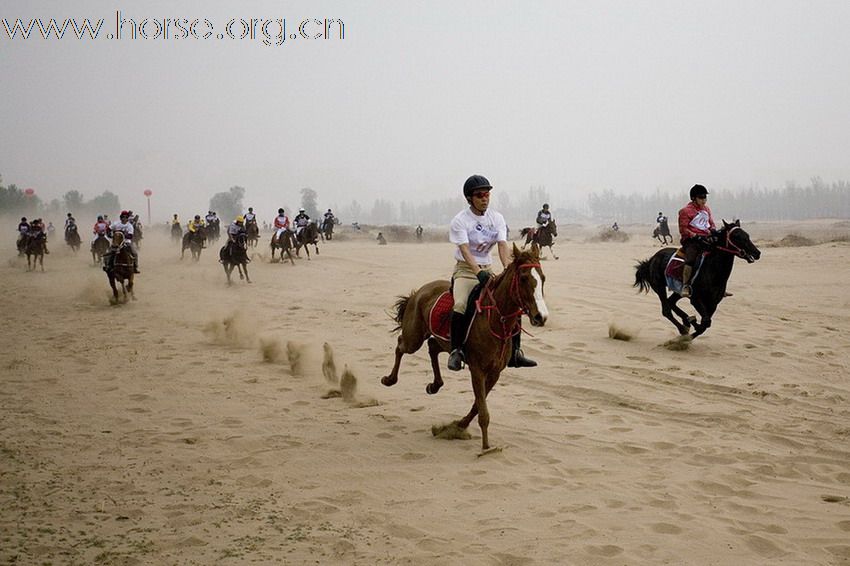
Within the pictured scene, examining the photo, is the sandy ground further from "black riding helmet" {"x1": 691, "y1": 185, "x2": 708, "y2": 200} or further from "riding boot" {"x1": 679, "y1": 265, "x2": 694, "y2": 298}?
"black riding helmet" {"x1": 691, "y1": 185, "x2": 708, "y2": 200}

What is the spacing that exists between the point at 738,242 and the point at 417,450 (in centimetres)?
753

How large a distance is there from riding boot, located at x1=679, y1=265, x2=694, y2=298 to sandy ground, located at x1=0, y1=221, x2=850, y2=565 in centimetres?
91

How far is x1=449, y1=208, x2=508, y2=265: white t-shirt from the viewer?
731 centimetres

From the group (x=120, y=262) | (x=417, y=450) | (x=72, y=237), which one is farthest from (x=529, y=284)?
(x=72, y=237)

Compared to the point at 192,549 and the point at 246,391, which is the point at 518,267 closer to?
the point at 192,549

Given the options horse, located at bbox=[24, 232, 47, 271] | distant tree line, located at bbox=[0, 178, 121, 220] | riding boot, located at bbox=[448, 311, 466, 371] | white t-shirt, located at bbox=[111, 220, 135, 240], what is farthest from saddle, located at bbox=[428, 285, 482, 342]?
distant tree line, located at bbox=[0, 178, 121, 220]

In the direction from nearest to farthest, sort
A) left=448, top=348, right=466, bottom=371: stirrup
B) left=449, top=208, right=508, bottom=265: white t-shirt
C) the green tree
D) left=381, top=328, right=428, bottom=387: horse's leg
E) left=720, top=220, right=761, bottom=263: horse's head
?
left=448, top=348, right=466, bottom=371: stirrup < left=449, top=208, right=508, bottom=265: white t-shirt < left=381, top=328, right=428, bottom=387: horse's leg < left=720, top=220, right=761, bottom=263: horse's head < the green tree

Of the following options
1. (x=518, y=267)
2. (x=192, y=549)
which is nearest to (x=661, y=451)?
(x=518, y=267)

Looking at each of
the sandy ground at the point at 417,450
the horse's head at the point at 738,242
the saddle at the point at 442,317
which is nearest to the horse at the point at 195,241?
the sandy ground at the point at 417,450

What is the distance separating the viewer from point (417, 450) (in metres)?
7.11

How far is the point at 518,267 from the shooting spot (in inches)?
254

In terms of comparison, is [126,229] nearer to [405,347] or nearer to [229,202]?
[405,347]

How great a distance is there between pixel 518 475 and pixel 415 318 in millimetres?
2394

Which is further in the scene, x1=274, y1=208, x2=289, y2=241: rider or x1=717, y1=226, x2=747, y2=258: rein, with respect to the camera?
x1=274, y1=208, x2=289, y2=241: rider
